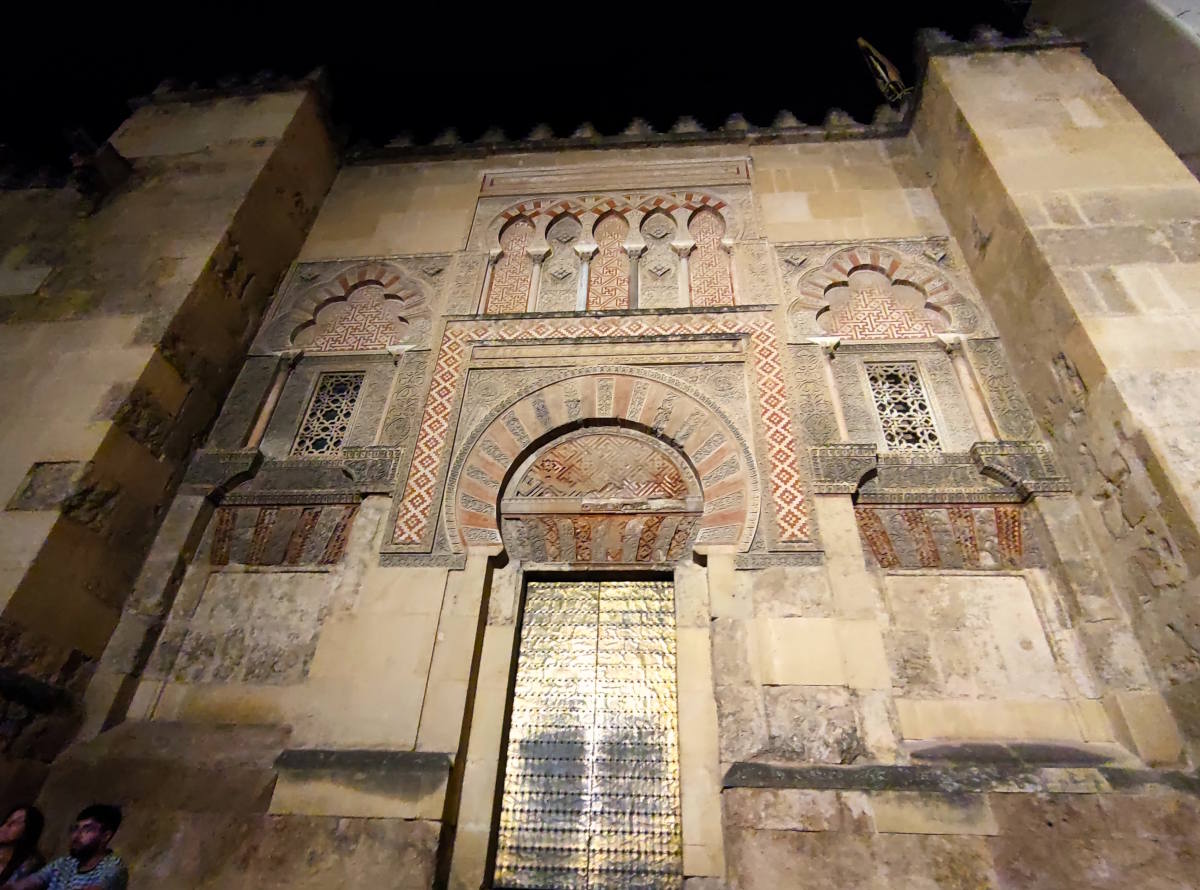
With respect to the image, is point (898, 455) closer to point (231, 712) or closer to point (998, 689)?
point (998, 689)

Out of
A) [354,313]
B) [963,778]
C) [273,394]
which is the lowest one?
[963,778]

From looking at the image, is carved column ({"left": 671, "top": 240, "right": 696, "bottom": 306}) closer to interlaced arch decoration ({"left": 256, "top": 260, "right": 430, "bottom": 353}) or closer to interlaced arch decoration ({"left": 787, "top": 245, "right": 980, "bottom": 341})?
interlaced arch decoration ({"left": 787, "top": 245, "right": 980, "bottom": 341})

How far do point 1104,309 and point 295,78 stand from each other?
5733mm

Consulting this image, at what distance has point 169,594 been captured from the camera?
308 centimetres

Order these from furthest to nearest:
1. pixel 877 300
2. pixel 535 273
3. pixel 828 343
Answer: pixel 535 273 < pixel 877 300 < pixel 828 343

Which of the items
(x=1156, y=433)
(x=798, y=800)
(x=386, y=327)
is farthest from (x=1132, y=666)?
(x=386, y=327)

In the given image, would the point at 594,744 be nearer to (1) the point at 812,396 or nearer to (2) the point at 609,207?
(1) the point at 812,396

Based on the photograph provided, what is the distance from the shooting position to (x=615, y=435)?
11.5ft

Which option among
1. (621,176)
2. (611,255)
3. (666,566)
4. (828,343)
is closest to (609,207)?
(621,176)

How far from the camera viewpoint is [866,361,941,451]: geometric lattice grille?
345 cm

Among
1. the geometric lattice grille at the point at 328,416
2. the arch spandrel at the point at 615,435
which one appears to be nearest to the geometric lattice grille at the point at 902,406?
the arch spandrel at the point at 615,435

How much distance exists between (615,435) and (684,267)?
1.50 meters

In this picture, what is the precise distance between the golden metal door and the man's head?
57.4 inches

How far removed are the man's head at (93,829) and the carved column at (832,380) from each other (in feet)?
11.7
